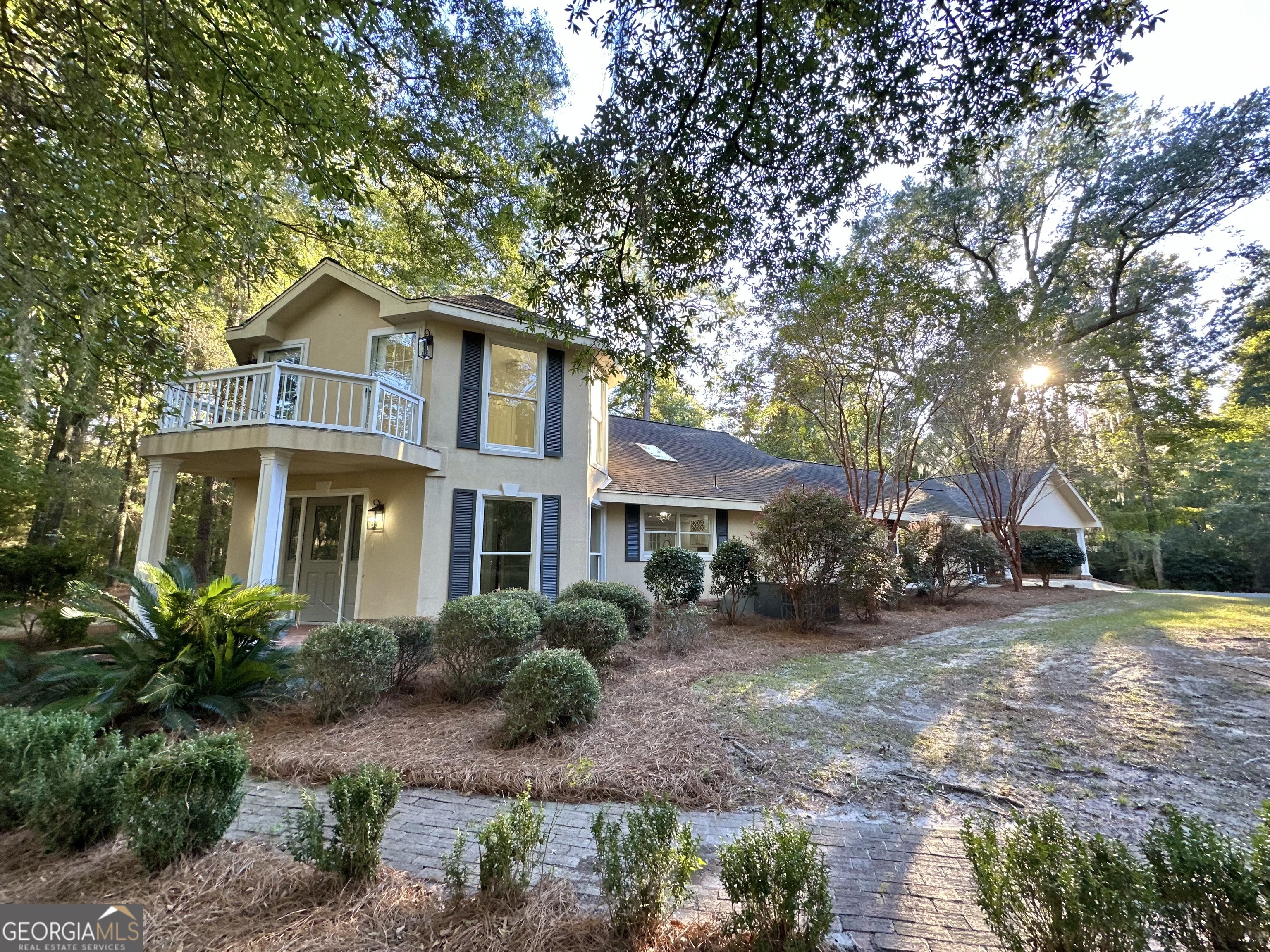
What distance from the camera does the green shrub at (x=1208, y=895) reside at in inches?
61.6

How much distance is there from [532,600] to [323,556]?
487 centimetres

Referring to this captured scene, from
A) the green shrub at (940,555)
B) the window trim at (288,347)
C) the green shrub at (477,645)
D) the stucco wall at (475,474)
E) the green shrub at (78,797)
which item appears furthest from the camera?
the green shrub at (940,555)

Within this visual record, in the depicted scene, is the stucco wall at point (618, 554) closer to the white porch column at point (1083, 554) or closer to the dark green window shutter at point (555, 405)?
the dark green window shutter at point (555, 405)

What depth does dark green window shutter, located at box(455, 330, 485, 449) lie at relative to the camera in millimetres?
8977

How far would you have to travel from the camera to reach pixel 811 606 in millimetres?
9117

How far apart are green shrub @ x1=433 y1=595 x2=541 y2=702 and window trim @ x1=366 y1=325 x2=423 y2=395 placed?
16.4ft

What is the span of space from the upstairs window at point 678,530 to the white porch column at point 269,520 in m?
7.74

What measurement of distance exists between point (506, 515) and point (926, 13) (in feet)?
26.4

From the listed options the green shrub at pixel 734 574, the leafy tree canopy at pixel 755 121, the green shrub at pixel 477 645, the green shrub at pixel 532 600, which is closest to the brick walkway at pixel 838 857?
the green shrub at pixel 477 645

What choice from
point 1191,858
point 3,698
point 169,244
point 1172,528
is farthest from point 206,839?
point 1172,528

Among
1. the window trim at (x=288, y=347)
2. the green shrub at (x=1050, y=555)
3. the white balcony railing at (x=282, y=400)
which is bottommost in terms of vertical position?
the green shrub at (x=1050, y=555)

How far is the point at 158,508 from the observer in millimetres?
7809

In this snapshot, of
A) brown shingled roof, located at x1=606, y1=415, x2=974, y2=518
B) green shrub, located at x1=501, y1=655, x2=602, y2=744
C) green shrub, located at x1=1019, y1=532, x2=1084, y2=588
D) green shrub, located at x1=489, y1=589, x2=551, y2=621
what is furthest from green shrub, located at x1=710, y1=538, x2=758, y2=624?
green shrub, located at x1=1019, y1=532, x2=1084, y2=588

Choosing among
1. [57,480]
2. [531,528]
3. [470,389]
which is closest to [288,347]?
[470,389]
